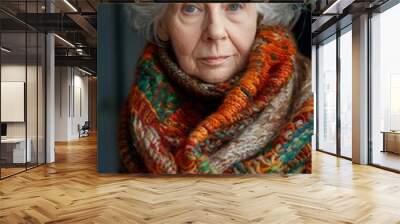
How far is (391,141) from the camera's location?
24.7 ft

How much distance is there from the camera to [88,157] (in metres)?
9.23

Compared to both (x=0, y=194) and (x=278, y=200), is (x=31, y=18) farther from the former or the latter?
(x=278, y=200)

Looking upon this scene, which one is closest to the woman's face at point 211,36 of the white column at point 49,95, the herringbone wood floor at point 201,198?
the herringbone wood floor at point 201,198

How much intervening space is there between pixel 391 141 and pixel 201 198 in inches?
186

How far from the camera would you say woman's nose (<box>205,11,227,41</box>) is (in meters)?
6.16

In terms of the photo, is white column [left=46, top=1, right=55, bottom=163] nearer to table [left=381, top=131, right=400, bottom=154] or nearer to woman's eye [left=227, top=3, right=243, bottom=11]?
woman's eye [left=227, top=3, right=243, bottom=11]

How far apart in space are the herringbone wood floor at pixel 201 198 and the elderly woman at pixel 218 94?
372 mm

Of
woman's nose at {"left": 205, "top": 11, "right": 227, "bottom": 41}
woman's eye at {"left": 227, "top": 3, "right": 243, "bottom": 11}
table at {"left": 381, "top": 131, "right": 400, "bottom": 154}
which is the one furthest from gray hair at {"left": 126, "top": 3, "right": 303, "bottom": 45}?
table at {"left": 381, "top": 131, "right": 400, "bottom": 154}

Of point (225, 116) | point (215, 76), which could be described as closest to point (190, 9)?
point (215, 76)

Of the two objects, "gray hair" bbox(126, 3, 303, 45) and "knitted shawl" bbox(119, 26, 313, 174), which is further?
"gray hair" bbox(126, 3, 303, 45)

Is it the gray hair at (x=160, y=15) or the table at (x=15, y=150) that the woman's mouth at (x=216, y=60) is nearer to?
the gray hair at (x=160, y=15)

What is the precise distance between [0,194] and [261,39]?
4.44 metres

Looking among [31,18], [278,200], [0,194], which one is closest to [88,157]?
[31,18]

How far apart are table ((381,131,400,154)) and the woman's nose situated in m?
3.95
